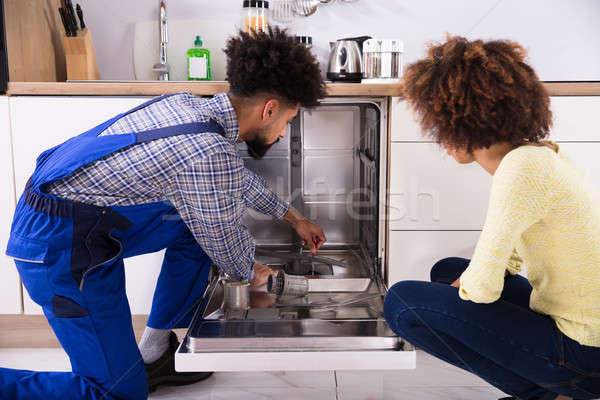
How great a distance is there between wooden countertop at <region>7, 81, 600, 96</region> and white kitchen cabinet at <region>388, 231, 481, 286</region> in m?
0.44

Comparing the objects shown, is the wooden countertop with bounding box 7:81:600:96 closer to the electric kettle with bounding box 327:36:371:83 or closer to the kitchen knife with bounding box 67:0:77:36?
the electric kettle with bounding box 327:36:371:83

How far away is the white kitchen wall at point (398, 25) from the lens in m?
2.10

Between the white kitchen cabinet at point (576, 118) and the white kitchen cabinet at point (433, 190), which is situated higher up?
the white kitchen cabinet at point (576, 118)

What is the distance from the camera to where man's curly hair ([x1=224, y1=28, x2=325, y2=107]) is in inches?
47.2

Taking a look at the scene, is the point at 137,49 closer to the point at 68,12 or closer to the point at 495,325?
the point at 68,12

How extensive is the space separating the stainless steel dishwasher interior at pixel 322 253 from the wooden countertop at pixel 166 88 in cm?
15

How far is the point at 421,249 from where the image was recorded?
5.50 ft

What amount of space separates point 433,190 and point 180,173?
860mm

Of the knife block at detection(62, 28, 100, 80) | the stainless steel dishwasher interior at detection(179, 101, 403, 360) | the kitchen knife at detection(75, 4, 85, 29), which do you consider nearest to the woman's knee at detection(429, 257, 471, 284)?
the stainless steel dishwasher interior at detection(179, 101, 403, 360)

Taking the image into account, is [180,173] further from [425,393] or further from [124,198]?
[425,393]

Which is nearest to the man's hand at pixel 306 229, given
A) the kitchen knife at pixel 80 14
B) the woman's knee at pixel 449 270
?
the woman's knee at pixel 449 270

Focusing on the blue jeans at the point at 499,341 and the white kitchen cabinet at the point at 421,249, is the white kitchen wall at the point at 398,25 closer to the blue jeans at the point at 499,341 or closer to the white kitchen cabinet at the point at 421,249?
the white kitchen cabinet at the point at 421,249

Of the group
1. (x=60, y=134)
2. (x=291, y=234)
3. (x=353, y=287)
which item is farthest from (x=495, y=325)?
(x=60, y=134)

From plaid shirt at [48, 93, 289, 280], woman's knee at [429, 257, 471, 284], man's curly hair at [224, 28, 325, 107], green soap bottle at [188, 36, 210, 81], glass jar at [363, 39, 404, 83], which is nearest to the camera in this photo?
plaid shirt at [48, 93, 289, 280]
